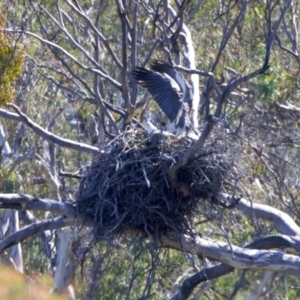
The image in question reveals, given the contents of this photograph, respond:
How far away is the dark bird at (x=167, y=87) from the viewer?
665cm

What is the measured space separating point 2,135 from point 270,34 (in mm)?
5908

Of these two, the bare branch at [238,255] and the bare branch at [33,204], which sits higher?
the bare branch at [238,255]

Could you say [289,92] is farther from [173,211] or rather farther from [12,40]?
[173,211]

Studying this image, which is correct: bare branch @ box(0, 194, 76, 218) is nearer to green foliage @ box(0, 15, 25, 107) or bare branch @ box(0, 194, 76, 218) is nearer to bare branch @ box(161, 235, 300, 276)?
bare branch @ box(161, 235, 300, 276)

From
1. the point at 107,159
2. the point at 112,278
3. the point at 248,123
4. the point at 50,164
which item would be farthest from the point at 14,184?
the point at 107,159

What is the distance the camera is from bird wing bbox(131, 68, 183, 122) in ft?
22.5

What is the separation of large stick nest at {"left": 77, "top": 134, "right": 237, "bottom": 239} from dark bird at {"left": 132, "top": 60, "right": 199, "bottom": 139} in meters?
1.10

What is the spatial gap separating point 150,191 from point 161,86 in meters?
1.78

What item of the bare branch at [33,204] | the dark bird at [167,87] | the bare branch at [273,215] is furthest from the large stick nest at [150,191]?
the dark bird at [167,87]

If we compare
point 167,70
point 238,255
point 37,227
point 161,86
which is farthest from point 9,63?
point 238,255

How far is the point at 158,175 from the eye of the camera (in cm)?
541

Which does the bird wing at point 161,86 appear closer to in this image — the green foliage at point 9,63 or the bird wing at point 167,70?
the bird wing at point 167,70

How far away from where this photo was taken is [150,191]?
5.36m

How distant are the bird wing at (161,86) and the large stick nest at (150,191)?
4.39 ft
